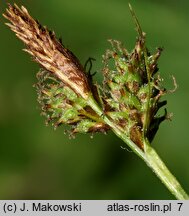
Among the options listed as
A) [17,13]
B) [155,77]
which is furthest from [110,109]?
[17,13]

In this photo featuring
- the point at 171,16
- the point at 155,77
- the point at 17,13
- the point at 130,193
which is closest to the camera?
the point at 17,13

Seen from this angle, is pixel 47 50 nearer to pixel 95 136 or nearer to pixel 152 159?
pixel 152 159

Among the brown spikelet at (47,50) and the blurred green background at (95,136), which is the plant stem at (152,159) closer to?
the brown spikelet at (47,50)

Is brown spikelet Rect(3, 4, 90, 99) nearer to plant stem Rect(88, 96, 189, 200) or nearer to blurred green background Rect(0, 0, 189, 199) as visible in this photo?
plant stem Rect(88, 96, 189, 200)

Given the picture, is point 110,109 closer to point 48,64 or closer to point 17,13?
point 48,64

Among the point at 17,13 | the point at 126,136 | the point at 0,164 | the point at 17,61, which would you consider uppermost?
the point at 17,61

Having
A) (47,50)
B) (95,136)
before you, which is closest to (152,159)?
(47,50)

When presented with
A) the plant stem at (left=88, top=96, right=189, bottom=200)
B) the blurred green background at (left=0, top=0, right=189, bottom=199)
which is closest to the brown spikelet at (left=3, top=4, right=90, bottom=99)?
the plant stem at (left=88, top=96, right=189, bottom=200)

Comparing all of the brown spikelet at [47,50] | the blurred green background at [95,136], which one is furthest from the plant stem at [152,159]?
the blurred green background at [95,136]
